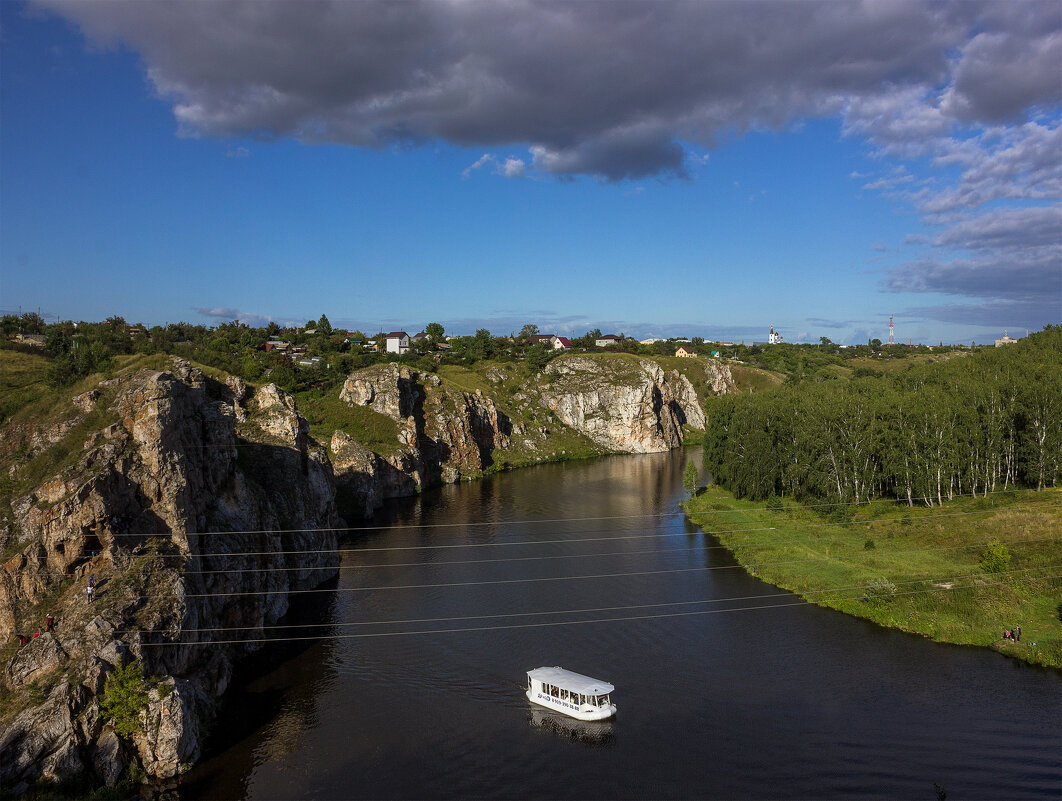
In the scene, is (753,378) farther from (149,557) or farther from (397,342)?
(149,557)

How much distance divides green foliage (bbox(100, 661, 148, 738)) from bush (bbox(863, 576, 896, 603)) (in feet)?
138

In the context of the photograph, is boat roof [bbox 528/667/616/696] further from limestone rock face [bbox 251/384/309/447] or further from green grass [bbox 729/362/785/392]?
green grass [bbox 729/362/785/392]

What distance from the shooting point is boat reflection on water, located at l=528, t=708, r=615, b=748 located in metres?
30.4

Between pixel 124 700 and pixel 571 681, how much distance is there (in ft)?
65.2

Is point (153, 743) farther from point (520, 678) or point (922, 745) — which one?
point (922, 745)

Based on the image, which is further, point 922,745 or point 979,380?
point 979,380

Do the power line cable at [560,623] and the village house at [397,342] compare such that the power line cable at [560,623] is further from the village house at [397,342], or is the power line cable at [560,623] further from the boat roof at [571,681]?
the village house at [397,342]

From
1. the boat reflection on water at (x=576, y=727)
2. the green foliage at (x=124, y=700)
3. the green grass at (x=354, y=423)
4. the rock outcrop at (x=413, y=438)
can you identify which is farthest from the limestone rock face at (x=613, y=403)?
the green foliage at (x=124, y=700)

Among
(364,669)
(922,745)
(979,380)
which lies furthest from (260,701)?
(979,380)

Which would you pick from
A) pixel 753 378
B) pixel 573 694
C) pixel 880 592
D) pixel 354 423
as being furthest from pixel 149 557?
pixel 753 378

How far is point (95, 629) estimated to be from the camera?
1125 inches

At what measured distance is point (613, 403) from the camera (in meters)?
136

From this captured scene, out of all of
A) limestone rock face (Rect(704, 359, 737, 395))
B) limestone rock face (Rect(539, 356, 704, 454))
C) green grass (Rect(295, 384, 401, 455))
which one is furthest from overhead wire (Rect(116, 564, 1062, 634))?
limestone rock face (Rect(704, 359, 737, 395))

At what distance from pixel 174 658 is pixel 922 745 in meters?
34.2
